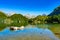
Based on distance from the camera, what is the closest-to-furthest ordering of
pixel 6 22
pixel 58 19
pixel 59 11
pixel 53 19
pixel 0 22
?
pixel 0 22, pixel 6 22, pixel 58 19, pixel 53 19, pixel 59 11

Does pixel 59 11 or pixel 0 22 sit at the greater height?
pixel 59 11

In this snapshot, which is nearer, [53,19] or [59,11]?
[53,19]

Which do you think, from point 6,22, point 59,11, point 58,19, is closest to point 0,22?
point 6,22

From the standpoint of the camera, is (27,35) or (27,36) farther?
(27,35)

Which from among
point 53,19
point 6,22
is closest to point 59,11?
point 53,19

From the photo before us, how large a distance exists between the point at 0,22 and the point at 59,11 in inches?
6108

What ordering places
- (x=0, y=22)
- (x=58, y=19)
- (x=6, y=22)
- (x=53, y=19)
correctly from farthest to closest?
(x=53, y=19) < (x=58, y=19) < (x=6, y=22) < (x=0, y=22)

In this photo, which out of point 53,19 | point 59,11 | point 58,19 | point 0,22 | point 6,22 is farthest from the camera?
point 59,11

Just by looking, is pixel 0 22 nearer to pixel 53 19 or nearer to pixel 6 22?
pixel 6 22

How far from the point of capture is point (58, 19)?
100625mm

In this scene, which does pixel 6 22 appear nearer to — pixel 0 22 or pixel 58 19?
pixel 0 22

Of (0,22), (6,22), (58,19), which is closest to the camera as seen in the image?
(0,22)

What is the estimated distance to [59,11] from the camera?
198 m

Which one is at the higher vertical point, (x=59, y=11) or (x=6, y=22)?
(x=59, y=11)
